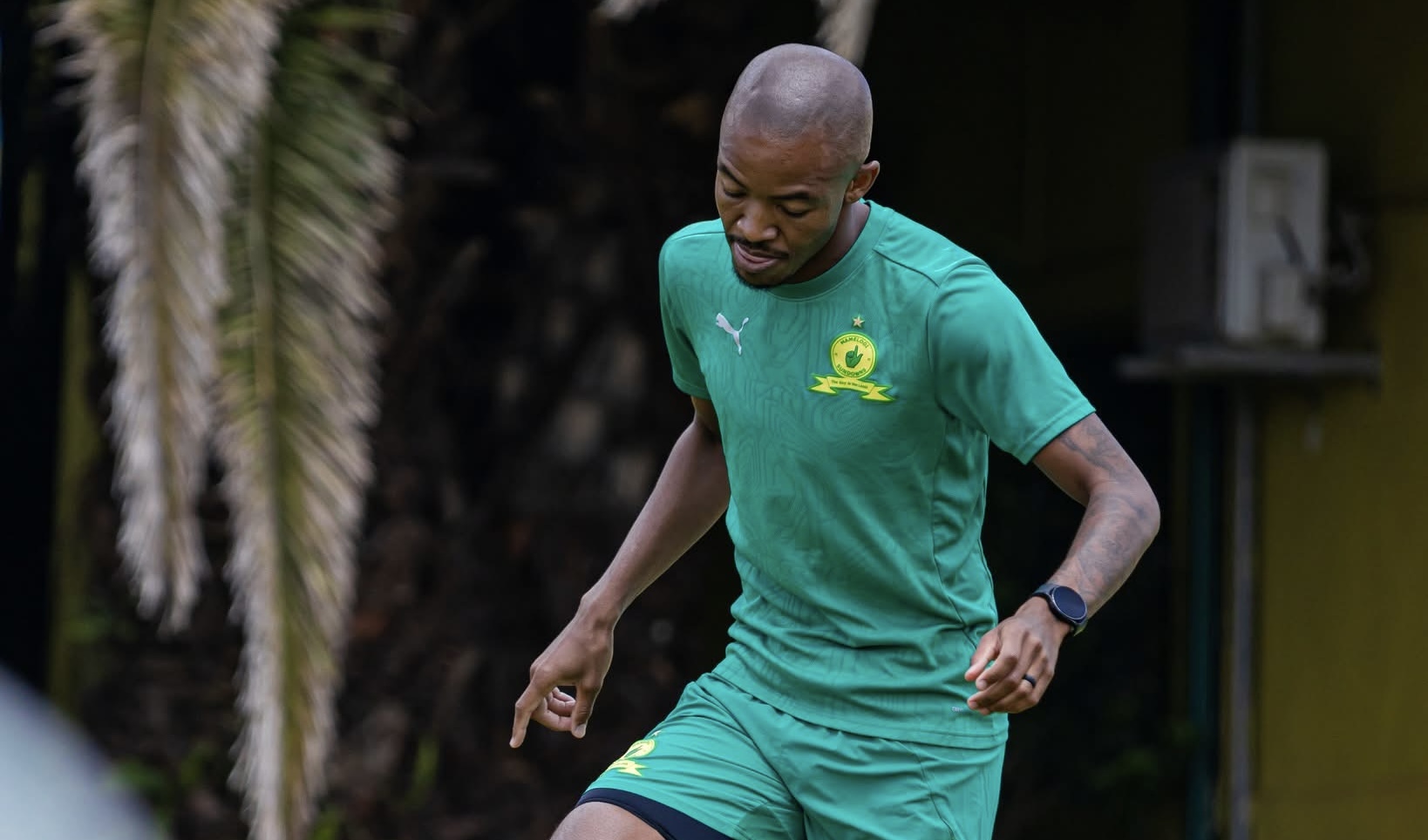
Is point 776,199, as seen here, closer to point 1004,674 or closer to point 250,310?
point 1004,674

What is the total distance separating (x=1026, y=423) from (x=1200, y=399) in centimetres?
473

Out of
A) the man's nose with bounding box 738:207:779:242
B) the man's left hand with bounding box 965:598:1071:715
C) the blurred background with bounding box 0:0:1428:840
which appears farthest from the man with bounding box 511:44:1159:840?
the blurred background with bounding box 0:0:1428:840

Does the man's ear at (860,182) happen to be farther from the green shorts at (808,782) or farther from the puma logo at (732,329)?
the green shorts at (808,782)

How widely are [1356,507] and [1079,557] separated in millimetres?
4361

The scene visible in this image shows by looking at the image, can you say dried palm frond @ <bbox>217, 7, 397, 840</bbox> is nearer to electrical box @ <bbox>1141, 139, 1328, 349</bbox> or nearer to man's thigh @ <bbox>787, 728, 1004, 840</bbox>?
man's thigh @ <bbox>787, 728, 1004, 840</bbox>

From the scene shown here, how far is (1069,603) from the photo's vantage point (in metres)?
2.36

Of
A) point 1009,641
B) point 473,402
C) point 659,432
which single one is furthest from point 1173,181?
point 1009,641

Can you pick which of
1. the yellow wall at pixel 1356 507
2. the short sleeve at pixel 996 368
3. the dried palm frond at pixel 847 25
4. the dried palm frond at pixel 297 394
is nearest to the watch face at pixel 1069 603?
the short sleeve at pixel 996 368

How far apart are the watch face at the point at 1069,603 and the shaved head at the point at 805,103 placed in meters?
0.66

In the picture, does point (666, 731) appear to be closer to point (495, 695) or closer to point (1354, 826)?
point (495, 695)

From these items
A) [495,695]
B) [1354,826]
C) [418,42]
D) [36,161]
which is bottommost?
[1354,826]

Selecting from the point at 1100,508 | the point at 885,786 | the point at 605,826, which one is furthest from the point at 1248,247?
the point at 605,826

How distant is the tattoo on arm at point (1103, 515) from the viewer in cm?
241

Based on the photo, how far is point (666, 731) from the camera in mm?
2943
